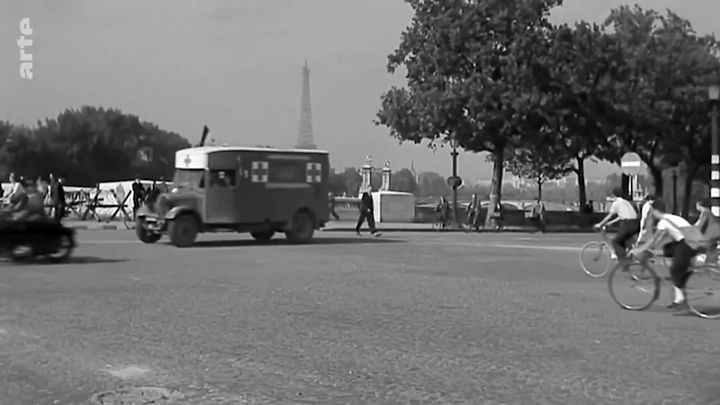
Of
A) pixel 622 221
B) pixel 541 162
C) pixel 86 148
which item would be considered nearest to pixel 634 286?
pixel 622 221

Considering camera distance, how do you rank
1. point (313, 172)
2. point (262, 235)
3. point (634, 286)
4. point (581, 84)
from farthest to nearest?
point (581, 84) < point (262, 235) < point (313, 172) < point (634, 286)

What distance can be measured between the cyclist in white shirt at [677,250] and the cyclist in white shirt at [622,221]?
428cm

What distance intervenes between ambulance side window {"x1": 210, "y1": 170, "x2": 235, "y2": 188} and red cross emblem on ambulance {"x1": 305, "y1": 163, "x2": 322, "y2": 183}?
231cm

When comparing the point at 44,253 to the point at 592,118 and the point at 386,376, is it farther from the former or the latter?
the point at 592,118

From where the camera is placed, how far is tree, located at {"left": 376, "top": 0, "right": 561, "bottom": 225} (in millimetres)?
43188

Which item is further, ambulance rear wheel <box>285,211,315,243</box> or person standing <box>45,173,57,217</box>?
person standing <box>45,173,57,217</box>

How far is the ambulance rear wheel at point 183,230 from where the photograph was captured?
2423cm

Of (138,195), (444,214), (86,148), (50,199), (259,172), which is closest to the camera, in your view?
(259,172)

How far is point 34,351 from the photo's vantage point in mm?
8984

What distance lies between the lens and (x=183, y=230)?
24359 mm

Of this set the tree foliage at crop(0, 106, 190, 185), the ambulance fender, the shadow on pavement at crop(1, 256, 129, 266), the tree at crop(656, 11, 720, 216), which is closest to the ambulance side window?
the ambulance fender

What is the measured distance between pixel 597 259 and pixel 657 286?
18.2ft

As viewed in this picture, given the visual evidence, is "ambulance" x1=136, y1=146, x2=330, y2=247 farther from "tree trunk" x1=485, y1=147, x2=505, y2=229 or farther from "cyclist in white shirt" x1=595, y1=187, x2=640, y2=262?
"tree trunk" x1=485, y1=147, x2=505, y2=229

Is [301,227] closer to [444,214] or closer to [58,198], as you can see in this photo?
[58,198]
